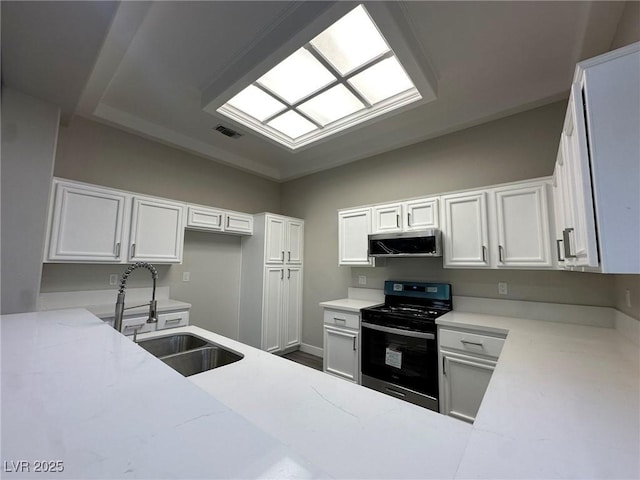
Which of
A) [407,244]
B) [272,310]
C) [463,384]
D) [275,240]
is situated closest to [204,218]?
[275,240]

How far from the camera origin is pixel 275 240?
3963mm

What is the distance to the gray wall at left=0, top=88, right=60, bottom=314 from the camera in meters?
2.03

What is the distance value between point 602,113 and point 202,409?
1.48 m

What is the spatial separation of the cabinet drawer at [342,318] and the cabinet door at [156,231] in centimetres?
186

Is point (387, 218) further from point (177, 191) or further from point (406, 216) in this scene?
point (177, 191)

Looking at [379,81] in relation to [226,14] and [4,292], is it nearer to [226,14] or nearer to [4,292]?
[226,14]

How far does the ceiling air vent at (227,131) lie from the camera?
130 inches

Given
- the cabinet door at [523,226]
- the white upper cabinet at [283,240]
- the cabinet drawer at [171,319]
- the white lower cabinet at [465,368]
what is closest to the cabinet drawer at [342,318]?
the white lower cabinet at [465,368]

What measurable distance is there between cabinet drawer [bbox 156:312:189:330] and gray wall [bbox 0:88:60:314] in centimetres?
93

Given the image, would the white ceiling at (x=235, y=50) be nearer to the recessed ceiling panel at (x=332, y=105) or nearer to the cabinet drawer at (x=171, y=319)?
the recessed ceiling panel at (x=332, y=105)

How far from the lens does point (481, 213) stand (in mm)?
2482

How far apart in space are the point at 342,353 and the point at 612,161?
8.73ft

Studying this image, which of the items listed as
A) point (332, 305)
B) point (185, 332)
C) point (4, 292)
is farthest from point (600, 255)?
point (4, 292)

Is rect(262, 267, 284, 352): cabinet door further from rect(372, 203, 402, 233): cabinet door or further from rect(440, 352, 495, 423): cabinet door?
rect(440, 352, 495, 423): cabinet door
